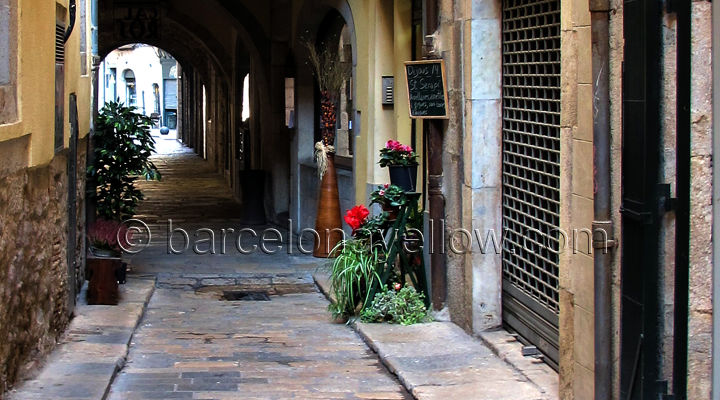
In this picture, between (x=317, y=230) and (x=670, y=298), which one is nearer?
(x=670, y=298)

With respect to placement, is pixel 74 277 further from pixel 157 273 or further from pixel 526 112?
pixel 526 112

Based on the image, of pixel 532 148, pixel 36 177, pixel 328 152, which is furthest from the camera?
pixel 328 152

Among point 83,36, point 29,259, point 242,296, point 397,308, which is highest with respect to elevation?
point 83,36

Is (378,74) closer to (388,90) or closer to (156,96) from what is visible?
(388,90)

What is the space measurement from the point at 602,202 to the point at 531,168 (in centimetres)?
203

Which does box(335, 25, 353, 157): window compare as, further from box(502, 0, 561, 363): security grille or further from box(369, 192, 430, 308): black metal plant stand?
box(502, 0, 561, 363): security grille

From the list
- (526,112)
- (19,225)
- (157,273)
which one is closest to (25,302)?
(19,225)

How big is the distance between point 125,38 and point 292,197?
5.29 m

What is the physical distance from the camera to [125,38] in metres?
19.2

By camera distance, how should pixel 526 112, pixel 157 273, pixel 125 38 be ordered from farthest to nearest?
pixel 125 38
pixel 157 273
pixel 526 112

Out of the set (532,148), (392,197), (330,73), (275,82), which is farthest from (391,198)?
(275,82)

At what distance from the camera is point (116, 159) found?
35.1 ft

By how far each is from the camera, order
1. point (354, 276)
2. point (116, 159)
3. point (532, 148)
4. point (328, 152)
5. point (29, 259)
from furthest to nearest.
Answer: point (328, 152) → point (116, 159) → point (354, 276) → point (532, 148) → point (29, 259)

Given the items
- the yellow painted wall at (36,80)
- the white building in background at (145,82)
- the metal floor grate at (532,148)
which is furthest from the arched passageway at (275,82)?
the white building in background at (145,82)
